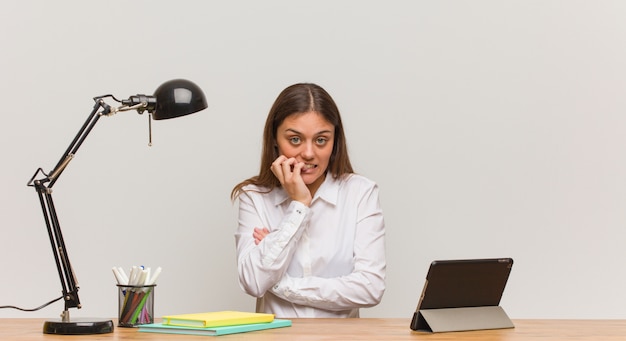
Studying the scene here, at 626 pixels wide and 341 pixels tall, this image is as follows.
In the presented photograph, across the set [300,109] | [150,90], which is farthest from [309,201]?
[150,90]

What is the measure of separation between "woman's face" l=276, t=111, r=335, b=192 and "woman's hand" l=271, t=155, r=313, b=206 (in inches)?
1.4

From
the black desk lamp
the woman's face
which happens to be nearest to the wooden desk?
the black desk lamp

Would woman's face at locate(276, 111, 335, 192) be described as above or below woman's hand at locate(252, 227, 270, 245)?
above

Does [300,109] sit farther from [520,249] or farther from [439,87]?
[520,249]

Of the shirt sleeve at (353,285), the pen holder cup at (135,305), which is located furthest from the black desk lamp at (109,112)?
the shirt sleeve at (353,285)

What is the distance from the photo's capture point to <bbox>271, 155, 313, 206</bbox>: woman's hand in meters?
2.76

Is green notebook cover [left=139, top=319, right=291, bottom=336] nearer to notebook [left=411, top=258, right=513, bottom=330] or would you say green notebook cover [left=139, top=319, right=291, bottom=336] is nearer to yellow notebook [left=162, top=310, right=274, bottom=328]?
yellow notebook [left=162, top=310, right=274, bottom=328]

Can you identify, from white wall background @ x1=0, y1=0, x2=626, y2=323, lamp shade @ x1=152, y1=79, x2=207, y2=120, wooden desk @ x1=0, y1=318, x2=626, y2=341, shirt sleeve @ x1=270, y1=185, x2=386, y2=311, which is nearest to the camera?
wooden desk @ x1=0, y1=318, x2=626, y2=341

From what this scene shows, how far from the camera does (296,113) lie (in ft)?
9.32

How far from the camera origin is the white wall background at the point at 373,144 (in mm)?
3541

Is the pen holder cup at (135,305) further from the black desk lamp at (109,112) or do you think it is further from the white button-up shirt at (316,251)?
the white button-up shirt at (316,251)

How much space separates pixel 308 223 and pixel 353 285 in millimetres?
332

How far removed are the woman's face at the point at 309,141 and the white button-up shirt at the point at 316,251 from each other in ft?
0.33

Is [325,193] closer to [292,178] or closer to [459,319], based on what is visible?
[292,178]
